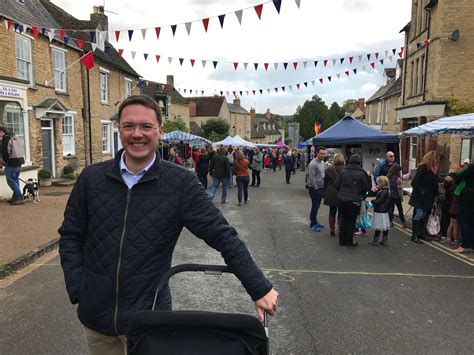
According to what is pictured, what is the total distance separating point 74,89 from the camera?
59.5 ft

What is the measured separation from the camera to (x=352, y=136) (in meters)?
14.6

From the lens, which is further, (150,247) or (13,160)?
(13,160)

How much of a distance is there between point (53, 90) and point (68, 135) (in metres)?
2.44

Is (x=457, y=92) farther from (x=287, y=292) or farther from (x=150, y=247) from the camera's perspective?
(x=150, y=247)

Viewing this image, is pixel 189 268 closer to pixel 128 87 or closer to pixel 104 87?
pixel 104 87

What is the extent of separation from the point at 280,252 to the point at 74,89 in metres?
15.0

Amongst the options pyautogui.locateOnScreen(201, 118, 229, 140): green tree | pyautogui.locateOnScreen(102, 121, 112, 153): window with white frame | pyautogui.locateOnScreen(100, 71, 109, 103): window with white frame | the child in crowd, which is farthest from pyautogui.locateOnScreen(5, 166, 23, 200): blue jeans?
pyautogui.locateOnScreen(201, 118, 229, 140): green tree

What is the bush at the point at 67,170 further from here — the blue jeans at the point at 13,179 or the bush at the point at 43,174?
the blue jeans at the point at 13,179

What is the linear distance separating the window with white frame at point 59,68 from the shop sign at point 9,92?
4147 mm

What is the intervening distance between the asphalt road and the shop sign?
7645 millimetres

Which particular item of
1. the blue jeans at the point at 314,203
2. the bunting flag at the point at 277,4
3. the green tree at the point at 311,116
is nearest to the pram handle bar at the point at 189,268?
the blue jeans at the point at 314,203

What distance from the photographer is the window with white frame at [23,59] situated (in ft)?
45.1

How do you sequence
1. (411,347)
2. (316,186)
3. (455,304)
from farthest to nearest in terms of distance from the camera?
(316,186), (455,304), (411,347)

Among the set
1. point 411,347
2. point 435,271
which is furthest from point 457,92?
point 411,347
